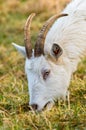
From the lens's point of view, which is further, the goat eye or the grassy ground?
the goat eye

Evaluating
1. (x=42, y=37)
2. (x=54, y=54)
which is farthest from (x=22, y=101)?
(x=42, y=37)

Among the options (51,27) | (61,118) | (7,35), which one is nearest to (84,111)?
(61,118)

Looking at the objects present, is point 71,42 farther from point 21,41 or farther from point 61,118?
point 21,41

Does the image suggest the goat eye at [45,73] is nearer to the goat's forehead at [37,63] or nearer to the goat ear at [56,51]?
the goat's forehead at [37,63]

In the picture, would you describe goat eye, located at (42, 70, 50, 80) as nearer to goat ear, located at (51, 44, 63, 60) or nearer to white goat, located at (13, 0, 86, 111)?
white goat, located at (13, 0, 86, 111)

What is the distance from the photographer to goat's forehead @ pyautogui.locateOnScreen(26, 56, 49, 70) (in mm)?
6714

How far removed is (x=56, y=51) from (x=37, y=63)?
294 mm

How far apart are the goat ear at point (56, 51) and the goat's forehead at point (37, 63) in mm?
144

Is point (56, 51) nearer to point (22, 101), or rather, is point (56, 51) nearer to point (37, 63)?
point (37, 63)

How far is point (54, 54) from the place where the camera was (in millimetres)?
6855

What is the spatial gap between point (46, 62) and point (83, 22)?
33.5 inches

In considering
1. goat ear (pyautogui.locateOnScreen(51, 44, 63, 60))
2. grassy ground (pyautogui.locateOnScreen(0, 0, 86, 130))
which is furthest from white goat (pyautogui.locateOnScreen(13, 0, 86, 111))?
grassy ground (pyautogui.locateOnScreen(0, 0, 86, 130))

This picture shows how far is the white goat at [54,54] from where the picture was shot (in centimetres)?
670

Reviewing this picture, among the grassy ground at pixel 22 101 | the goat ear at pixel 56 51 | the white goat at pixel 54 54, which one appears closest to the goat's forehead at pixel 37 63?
the white goat at pixel 54 54
